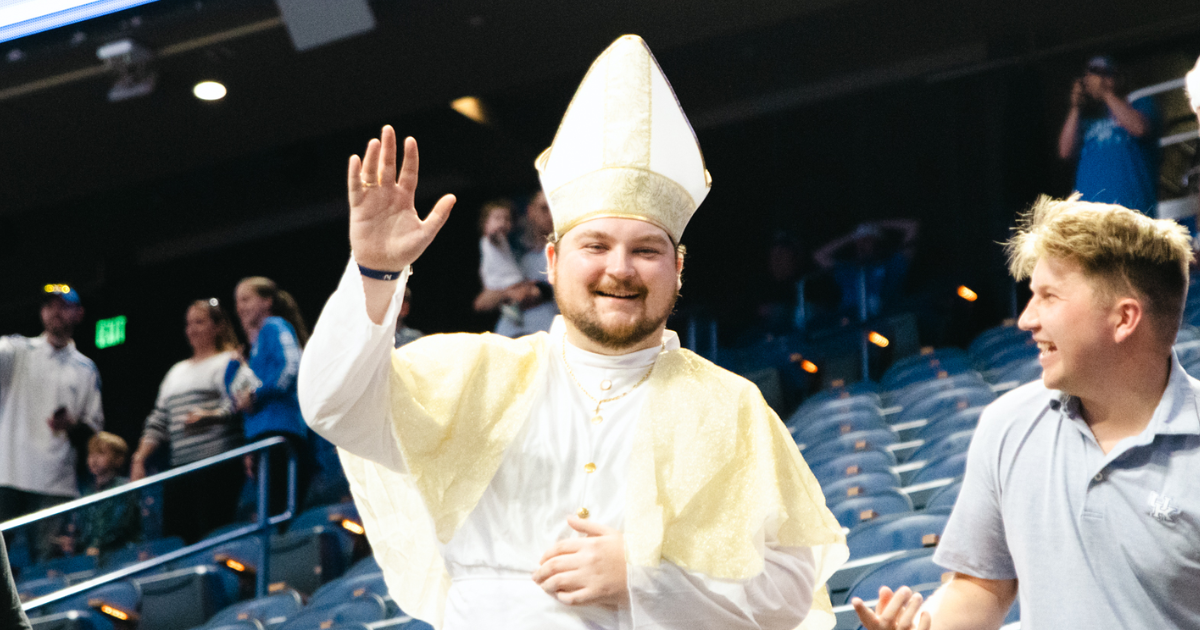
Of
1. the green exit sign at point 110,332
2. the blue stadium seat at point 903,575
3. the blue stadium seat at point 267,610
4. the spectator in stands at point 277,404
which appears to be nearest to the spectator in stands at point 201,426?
the spectator in stands at point 277,404

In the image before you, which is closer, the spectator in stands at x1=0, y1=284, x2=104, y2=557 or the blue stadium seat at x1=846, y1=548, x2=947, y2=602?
the blue stadium seat at x1=846, y1=548, x2=947, y2=602

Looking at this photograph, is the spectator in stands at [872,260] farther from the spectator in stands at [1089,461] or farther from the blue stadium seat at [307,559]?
the spectator in stands at [1089,461]

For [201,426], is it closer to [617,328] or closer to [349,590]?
[349,590]

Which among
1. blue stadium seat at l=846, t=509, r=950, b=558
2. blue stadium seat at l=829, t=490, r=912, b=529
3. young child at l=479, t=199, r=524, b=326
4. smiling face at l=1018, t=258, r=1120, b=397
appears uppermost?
young child at l=479, t=199, r=524, b=326

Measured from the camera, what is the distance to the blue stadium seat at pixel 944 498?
3.29 m

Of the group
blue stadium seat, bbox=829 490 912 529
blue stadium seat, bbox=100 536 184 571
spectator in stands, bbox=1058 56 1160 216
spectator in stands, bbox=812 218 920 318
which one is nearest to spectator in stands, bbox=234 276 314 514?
blue stadium seat, bbox=100 536 184 571

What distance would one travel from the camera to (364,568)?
455 centimetres

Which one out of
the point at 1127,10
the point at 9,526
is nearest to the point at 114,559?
the point at 9,526

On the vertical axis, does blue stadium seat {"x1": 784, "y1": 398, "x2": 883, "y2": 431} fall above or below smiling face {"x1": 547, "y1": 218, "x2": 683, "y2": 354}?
below

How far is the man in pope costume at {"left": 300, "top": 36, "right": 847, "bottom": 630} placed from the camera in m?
1.56

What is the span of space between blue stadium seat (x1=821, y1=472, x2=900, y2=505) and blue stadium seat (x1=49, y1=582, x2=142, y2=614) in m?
2.87

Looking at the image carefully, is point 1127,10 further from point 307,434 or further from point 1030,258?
point 1030,258

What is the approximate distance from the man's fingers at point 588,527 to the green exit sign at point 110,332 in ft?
26.7

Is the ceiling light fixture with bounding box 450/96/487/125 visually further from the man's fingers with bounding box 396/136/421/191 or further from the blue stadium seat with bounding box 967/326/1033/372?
the man's fingers with bounding box 396/136/421/191
